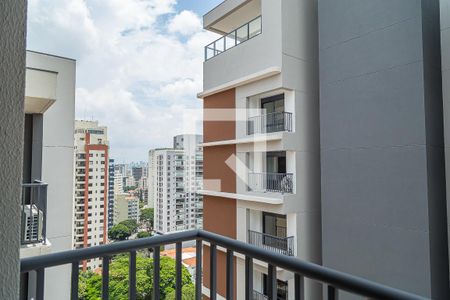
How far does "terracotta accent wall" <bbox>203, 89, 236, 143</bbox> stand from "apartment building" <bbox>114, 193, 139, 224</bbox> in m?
2.17

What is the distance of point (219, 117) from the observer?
5109 millimetres

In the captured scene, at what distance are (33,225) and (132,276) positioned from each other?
2.00m

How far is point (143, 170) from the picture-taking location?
3.67 metres

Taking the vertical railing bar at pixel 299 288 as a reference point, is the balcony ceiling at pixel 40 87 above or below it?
above

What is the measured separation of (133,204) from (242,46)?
2900 mm

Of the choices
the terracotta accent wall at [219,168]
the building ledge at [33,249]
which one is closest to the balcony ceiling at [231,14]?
the terracotta accent wall at [219,168]

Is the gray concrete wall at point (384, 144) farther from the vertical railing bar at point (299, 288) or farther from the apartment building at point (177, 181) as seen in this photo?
the vertical railing bar at point (299, 288)

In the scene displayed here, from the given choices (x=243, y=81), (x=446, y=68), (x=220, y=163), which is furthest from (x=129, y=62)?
(x=446, y=68)

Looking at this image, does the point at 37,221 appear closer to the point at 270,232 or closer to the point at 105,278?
the point at 105,278

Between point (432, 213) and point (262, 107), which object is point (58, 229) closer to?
point (262, 107)

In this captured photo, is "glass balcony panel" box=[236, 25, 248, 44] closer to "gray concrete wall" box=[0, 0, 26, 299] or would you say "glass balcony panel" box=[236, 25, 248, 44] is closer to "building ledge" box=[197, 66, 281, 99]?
"building ledge" box=[197, 66, 281, 99]

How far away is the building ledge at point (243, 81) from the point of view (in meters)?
4.00

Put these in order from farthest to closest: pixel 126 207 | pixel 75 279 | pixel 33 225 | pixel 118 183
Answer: pixel 118 183
pixel 126 207
pixel 33 225
pixel 75 279

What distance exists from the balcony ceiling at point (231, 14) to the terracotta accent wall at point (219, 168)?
2183mm
